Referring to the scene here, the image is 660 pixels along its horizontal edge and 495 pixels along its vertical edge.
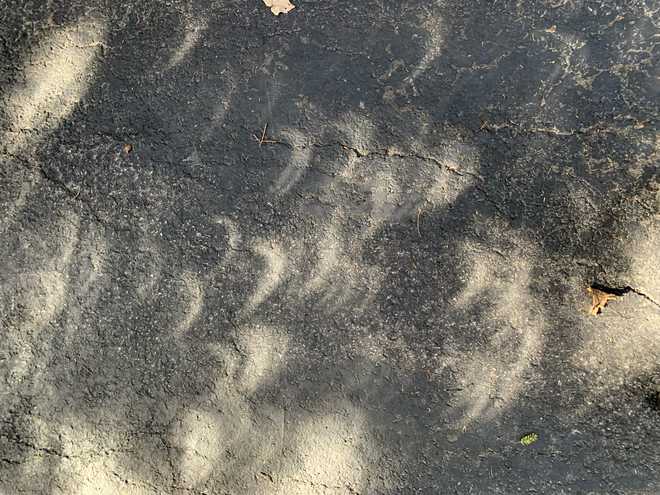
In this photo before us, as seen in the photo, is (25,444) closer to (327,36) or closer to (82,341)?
(82,341)

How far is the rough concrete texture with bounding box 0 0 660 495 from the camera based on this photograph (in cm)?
261

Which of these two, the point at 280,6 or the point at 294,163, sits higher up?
the point at 280,6

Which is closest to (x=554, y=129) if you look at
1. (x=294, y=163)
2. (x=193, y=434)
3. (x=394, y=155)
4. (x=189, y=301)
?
(x=394, y=155)

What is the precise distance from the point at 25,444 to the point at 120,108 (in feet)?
5.75

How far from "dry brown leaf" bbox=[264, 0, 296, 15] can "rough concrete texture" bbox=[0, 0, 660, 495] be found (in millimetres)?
64

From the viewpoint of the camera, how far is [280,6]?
2732mm

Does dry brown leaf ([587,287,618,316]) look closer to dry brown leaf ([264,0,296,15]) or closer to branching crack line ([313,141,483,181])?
branching crack line ([313,141,483,181])

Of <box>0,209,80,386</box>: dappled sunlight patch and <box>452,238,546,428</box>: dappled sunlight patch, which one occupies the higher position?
<box>0,209,80,386</box>: dappled sunlight patch

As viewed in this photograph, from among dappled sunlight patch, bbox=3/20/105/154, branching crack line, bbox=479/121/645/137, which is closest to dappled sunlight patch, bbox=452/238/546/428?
branching crack line, bbox=479/121/645/137

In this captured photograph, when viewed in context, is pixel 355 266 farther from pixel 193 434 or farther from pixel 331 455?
pixel 193 434

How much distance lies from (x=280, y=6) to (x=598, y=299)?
7.07ft

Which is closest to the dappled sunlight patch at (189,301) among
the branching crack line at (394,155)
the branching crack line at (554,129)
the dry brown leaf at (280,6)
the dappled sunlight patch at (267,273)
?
the dappled sunlight patch at (267,273)

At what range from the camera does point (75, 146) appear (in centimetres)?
272

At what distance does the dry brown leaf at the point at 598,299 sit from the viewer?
2.58 metres
